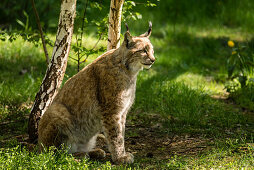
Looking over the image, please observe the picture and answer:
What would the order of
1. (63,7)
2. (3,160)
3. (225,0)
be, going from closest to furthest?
1. (3,160)
2. (63,7)
3. (225,0)

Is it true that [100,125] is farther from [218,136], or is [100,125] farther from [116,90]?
[218,136]

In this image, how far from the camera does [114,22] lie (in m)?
4.79

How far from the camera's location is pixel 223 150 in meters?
4.09

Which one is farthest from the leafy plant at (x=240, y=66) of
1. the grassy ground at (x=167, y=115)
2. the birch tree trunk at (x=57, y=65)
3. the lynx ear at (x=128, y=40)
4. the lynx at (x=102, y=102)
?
the birch tree trunk at (x=57, y=65)

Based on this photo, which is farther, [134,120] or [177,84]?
[177,84]

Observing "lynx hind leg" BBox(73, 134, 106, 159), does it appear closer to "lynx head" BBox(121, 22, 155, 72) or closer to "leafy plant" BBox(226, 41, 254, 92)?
"lynx head" BBox(121, 22, 155, 72)

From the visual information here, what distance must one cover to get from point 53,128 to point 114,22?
5.19 feet

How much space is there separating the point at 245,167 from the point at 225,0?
7.36 m

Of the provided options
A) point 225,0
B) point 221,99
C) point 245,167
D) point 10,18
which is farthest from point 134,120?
point 225,0

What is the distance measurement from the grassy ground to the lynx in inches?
8.6

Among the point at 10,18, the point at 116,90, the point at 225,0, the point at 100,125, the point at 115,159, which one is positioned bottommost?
the point at 115,159

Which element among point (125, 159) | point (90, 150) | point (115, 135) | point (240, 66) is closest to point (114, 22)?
point (115, 135)

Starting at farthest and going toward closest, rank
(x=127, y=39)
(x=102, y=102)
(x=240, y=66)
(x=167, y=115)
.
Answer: (x=240, y=66) < (x=167, y=115) < (x=102, y=102) < (x=127, y=39)

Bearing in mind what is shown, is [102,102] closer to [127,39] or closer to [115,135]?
[115,135]
